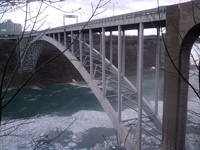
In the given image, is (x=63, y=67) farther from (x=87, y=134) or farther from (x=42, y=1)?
(x=42, y=1)

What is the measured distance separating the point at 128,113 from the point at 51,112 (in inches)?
241

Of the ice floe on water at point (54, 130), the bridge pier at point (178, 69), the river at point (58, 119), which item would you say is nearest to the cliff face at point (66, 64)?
the river at point (58, 119)

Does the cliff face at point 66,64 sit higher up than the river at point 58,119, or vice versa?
the cliff face at point 66,64

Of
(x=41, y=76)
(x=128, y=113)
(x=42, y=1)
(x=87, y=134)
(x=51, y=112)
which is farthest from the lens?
(x=41, y=76)

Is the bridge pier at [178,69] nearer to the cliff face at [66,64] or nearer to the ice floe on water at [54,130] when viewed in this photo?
the ice floe on water at [54,130]

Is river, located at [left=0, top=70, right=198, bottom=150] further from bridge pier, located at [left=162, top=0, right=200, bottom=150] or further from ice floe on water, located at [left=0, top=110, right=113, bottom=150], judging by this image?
bridge pier, located at [left=162, top=0, right=200, bottom=150]

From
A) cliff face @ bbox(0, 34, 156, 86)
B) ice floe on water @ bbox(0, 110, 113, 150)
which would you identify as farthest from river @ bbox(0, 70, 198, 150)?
cliff face @ bbox(0, 34, 156, 86)

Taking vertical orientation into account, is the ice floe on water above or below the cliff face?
below

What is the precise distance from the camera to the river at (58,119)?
9945 mm

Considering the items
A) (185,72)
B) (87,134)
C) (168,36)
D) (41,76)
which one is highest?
(168,36)

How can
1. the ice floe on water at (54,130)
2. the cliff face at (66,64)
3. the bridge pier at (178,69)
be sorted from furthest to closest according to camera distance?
the cliff face at (66,64) → the ice floe on water at (54,130) → the bridge pier at (178,69)

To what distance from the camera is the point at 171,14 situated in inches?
177

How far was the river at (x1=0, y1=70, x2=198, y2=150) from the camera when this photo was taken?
9.95m

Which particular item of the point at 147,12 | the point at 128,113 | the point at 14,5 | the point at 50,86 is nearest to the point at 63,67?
the point at 50,86
